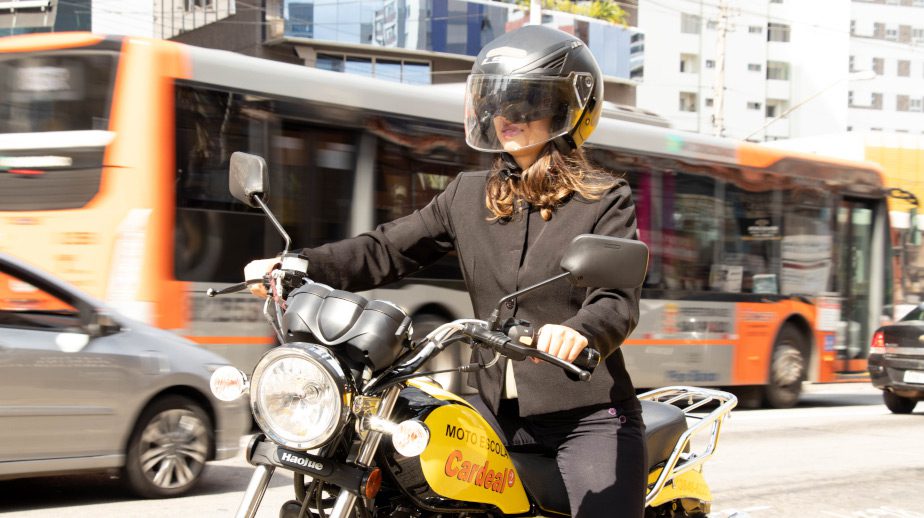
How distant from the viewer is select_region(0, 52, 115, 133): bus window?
9.04 meters

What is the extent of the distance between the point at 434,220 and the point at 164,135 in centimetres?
642

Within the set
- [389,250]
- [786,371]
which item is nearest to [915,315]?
→ [786,371]

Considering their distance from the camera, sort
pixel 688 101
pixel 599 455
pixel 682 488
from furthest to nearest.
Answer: pixel 688 101
pixel 682 488
pixel 599 455

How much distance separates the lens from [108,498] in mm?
6871

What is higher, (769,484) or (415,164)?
(415,164)

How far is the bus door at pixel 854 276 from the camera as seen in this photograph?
15.5m

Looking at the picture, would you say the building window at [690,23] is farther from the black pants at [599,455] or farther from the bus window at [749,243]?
the black pants at [599,455]

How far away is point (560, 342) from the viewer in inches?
95.0

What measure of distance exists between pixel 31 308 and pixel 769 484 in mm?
5057

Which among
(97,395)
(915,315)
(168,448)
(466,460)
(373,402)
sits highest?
(373,402)

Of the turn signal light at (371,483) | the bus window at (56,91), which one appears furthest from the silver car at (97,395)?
the turn signal light at (371,483)

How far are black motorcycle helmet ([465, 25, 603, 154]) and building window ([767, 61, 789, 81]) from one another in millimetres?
68252

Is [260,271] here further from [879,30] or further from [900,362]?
[879,30]

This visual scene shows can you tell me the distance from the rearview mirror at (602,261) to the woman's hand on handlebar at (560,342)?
0.38ft
